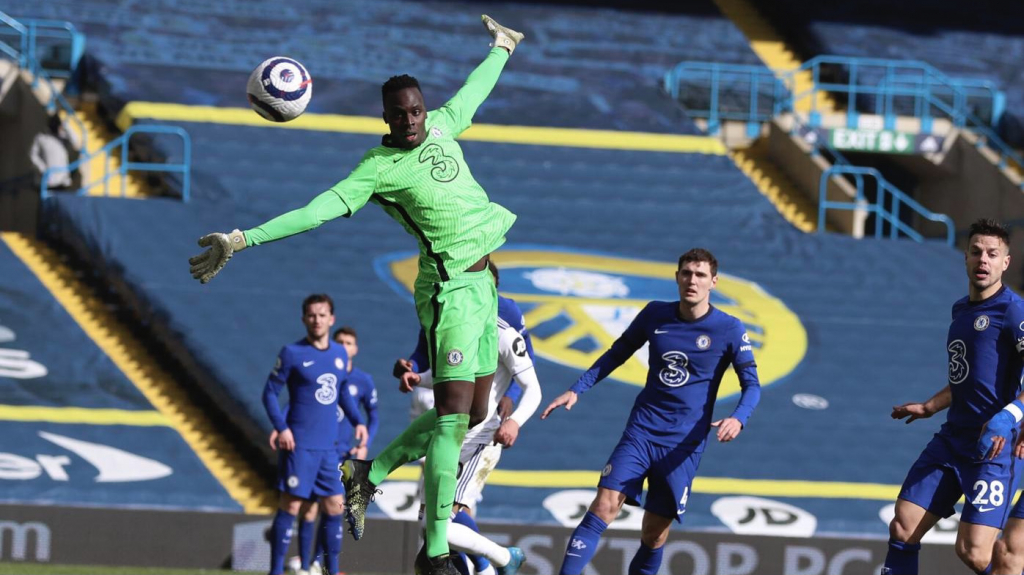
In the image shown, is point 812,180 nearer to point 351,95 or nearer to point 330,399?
point 351,95

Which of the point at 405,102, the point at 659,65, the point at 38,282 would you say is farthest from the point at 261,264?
the point at 405,102

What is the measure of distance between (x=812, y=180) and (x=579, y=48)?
4223 mm

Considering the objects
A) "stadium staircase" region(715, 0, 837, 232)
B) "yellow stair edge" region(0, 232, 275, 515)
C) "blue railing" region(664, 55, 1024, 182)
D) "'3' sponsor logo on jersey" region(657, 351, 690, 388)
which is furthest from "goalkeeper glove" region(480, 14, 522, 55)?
"blue railing" region(664, 55, 1024, 182)

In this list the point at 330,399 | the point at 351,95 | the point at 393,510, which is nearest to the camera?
the point at 330,399

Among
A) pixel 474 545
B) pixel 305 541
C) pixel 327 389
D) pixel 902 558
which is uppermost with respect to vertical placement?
pixel 327 389

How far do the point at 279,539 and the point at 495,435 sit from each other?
3298 mm

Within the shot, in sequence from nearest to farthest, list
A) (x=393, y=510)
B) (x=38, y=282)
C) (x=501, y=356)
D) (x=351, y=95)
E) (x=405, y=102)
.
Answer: (x=405, y=102)
(x=501, y=356)
(x=393, y=510)
(x=38, y=282)
(x=351, y=95)

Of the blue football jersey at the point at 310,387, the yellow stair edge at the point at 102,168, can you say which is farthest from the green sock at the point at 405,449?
the yellow stair edge at the point at 102,168

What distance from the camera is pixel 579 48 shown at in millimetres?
24031

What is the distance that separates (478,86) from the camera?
7688 mm

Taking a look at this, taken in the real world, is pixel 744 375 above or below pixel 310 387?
above

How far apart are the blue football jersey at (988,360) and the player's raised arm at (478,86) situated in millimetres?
2539

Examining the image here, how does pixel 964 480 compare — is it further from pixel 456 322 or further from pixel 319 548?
pixel 319 548

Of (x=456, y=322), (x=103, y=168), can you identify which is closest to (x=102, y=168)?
(x=103, y=168)
